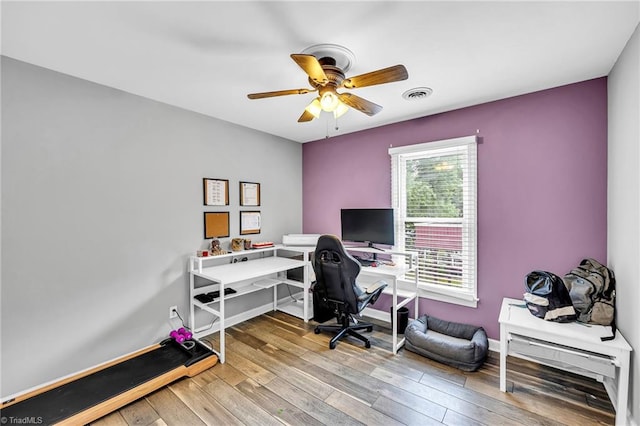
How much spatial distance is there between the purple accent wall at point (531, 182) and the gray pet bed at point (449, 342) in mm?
162

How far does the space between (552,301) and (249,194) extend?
305 centimetres

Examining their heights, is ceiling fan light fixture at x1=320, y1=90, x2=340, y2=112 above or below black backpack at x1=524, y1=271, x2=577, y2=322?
above

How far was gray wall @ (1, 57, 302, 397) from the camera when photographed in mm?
1880

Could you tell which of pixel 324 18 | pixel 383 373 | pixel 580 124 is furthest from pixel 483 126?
pixel 383 373

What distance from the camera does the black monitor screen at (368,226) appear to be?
3.01 meters

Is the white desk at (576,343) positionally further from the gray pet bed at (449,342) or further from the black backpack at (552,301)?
the gray pet bed at (449,342)

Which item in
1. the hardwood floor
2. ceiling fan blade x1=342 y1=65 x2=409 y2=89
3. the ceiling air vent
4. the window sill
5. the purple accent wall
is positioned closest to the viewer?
ceiling fan blade x1=342 y1=65 x2=409 y2=89

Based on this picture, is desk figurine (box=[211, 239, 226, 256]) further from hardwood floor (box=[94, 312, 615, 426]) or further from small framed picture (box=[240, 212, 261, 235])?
hardwood floor (box=[94, 312, 615, 426])

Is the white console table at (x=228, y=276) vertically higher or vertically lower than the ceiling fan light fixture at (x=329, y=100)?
lower

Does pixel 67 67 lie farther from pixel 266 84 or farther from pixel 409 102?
pixel 409 102

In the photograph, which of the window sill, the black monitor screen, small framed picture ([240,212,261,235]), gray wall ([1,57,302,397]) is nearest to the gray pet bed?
the window sill

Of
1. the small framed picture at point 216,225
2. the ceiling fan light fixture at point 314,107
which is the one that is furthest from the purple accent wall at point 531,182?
the small framed picture at point 216,225

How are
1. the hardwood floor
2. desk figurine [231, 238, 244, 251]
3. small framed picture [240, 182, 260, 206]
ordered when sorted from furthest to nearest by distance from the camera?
small framed picture [240, 182, 260, 206] → desk figurine [231, 238, 244, 251] → the hardwood floor

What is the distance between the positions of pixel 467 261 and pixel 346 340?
4.83ft
